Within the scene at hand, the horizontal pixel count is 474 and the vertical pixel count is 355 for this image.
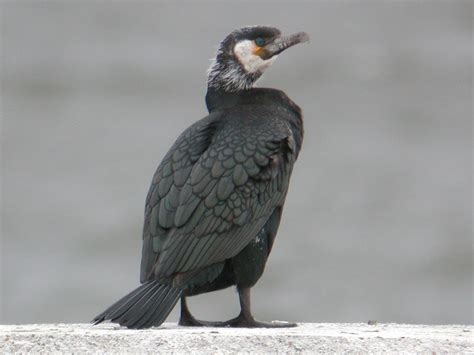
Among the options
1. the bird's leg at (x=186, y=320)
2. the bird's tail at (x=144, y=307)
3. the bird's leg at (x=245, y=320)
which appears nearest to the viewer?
the bird's tail at (x=144, y=307)

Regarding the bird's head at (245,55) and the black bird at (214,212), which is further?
the bird's head at (245,55)

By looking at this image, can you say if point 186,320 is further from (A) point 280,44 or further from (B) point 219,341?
(A) point 280,44

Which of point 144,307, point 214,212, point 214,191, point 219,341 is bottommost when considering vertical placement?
point 219,341

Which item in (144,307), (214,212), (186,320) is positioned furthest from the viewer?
(186,320)

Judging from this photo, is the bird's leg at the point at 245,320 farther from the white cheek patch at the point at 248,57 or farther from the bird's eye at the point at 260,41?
the bird's eye at the point at 260,41

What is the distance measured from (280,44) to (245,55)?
0.21 metres

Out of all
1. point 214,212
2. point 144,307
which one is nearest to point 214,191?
point 214,212

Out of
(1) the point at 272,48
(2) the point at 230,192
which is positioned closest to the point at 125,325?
(2) the point at 230,192

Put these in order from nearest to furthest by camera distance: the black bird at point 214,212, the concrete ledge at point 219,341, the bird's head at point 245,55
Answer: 1. the concrete ledge at point 219,341
2. the black bird at point 214,212
3. the bird's head at point 245,55

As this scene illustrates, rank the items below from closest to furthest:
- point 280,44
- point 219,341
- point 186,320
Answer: point 219,341 → point 186,320 → point 280,44

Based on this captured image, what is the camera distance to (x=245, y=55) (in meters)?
7.66

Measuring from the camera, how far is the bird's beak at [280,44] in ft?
25.1

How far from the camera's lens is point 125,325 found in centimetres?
658

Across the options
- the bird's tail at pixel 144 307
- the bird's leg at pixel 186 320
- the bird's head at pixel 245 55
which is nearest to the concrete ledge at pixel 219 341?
the bird's tail at pixel 144 307
